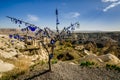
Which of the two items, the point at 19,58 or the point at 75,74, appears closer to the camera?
the point at 75,74

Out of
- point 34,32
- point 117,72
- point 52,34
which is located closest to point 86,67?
point 117,72

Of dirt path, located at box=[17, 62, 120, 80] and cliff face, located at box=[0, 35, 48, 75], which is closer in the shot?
dirt path, located at box=[17, 62, 120, 80]

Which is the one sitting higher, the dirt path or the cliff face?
the dirt path

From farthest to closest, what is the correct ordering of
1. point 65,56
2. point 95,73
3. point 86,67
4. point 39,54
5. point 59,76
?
point 39,54 < point 65,56 < point 86,67 < point 95,73 < point 59,76

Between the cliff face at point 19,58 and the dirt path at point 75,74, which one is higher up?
the dirt path at point 75,74

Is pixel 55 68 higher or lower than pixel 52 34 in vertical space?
lower

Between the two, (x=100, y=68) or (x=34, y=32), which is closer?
(x=34, y=32)

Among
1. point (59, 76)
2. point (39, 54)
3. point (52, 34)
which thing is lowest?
point (39, 54)

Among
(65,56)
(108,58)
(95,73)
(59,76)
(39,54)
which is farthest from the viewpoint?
(39,54)

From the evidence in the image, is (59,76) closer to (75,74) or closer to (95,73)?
(75,74)

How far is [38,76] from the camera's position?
34.7 feet

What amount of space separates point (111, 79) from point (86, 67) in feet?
6.77

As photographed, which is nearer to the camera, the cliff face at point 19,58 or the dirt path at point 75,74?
the dirt path at point 75,74

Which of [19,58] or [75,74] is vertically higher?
[75,74]
